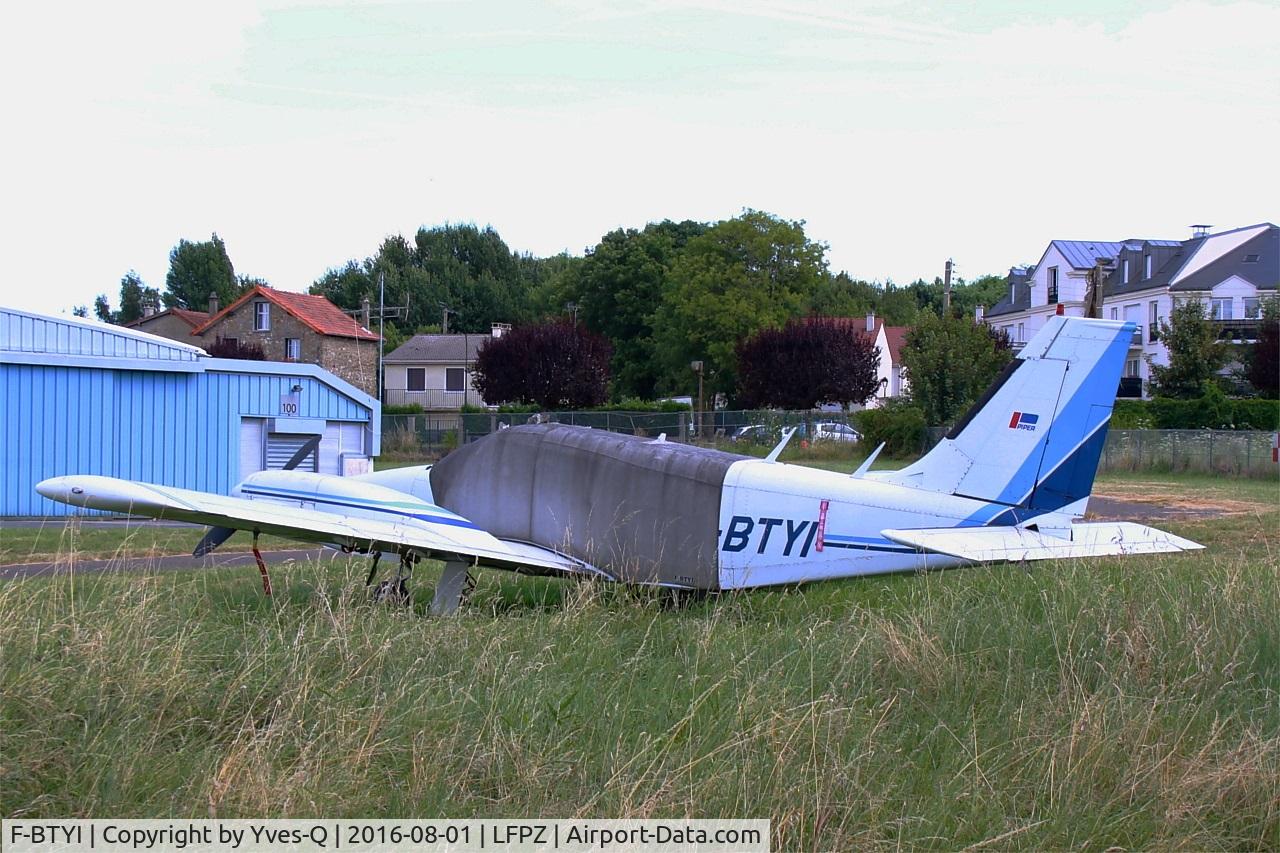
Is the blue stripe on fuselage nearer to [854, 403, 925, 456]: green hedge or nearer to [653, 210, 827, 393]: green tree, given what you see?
[854, 403, 925, 456]: green hedge

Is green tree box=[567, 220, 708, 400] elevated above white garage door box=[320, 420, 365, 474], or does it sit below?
above

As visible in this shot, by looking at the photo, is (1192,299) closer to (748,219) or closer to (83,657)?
(748,219)

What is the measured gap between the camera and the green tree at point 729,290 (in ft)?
240

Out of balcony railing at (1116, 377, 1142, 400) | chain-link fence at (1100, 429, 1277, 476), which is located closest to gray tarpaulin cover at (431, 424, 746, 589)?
chain-link fence at (1100, 429, 1277, 476)

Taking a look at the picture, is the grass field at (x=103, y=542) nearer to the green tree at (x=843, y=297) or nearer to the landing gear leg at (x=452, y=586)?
the landing gear leg at (x=452, y=586)

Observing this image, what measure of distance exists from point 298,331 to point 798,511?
199 ft

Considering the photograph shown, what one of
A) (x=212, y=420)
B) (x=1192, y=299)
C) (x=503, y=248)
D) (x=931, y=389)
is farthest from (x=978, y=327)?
(x=503, y=248)

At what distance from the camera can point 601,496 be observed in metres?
10.9

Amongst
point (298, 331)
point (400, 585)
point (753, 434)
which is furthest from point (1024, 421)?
point (298, 331)

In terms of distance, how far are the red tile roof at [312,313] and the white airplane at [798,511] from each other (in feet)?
183

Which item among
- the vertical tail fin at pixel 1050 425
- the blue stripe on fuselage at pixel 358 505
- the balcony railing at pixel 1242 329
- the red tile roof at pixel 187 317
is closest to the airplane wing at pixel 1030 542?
the vertical tail fin at pixel 1050 425

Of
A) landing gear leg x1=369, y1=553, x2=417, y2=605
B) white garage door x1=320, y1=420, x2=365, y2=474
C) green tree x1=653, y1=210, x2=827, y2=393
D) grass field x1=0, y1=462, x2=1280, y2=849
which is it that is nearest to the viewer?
grass field x1=0, y1=462, x2=1280, y2=849

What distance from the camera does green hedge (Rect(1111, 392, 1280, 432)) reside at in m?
43.1

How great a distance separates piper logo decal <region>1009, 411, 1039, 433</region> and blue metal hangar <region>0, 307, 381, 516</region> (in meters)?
19.3
